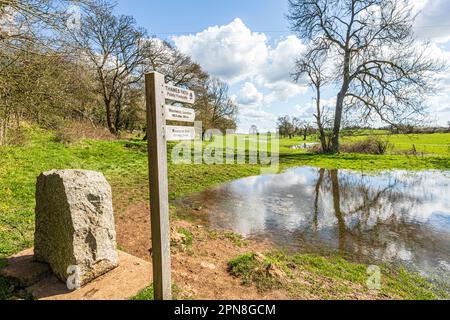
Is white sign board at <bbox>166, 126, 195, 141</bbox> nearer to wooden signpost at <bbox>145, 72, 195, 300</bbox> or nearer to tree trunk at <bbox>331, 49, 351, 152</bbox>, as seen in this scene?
wooden signpost at <bbox>145, 72, 195, 300</bbox>

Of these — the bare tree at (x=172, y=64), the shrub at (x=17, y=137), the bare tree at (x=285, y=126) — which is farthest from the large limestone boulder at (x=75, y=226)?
the bare tree at (x=285, y=126)

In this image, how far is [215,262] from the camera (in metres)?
3.98

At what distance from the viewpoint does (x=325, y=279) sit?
11.7ft

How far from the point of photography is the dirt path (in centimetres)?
315

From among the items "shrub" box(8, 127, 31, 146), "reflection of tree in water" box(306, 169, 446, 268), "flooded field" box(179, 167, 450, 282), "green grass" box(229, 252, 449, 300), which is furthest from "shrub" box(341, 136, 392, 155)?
"shrub" box(8, 127, 31, 146)

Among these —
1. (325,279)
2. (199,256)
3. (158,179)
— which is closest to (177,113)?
(158,179)

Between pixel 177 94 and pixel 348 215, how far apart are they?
568 cm

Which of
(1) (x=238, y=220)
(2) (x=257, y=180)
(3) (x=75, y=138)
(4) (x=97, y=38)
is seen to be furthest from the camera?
(4) (x=97, y=38)

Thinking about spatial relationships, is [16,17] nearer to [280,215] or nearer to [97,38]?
[280,215]

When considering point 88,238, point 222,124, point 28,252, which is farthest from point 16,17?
point 222,124

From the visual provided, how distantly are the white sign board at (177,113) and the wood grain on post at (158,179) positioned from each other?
0.10m

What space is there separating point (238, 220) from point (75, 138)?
37.5 feet

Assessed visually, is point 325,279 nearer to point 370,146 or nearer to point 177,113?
point 177,113

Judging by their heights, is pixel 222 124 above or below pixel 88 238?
above
